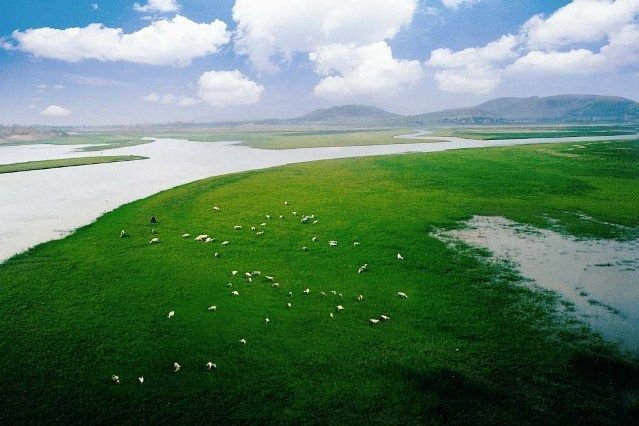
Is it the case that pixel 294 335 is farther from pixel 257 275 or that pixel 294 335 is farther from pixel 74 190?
pixel 74 190

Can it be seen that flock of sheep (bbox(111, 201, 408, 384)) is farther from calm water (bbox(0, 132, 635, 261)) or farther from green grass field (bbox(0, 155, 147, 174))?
green grass field (bbox(0, 155, 147, 174))

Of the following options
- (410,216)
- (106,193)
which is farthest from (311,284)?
(106,193)

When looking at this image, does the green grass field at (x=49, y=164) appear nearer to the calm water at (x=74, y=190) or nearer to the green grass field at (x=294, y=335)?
the calm water at (x=74, y=190)

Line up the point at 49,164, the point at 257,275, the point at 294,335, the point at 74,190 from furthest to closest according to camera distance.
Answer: the point at 49,164, the point at 74,190, the point at 257,275, the point at 294,335

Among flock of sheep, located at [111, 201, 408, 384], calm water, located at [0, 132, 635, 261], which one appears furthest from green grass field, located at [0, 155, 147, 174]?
flock of sheep, located at [111, 201, 408, 384]

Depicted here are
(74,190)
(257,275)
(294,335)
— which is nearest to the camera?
(294,335)

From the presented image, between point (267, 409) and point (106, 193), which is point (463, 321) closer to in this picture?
point (267, 409)

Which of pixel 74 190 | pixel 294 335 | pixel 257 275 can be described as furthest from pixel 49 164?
pixel 294 335

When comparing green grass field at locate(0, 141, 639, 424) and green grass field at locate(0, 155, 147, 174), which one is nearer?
green grass field at locate(0, 141, 639, 424)

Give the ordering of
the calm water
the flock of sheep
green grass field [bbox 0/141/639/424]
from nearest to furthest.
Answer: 1. green grass field [bbox 0/141/639/424]
2. the flock of sheep
3. the calm water

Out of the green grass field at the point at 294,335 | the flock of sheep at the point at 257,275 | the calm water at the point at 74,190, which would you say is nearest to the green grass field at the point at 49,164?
the calm water at the point at 74,190
